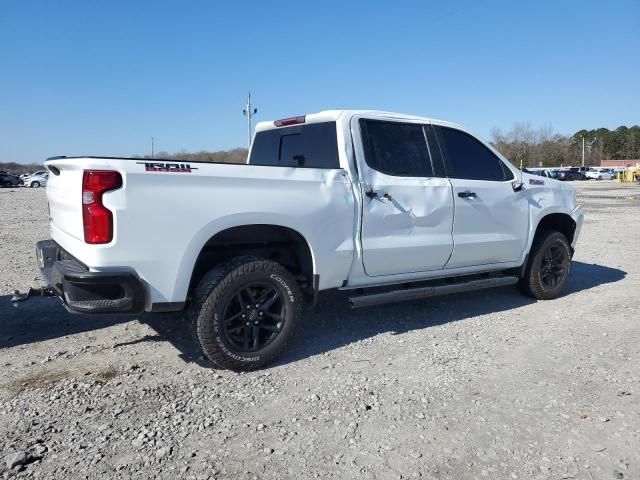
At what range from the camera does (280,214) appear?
3902mm

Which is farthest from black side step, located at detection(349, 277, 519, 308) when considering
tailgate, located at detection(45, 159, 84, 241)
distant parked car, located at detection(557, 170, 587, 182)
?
distant parked car, located at detection(557, 170, 587, 182)

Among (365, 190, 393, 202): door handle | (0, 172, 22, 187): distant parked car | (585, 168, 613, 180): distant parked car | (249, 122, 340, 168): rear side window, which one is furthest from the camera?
(585, 168, 613, 180): distant parked car

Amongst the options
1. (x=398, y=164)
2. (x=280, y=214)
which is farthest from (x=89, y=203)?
(x=398, y=164)

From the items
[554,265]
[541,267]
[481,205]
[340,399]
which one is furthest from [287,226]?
[554,265]

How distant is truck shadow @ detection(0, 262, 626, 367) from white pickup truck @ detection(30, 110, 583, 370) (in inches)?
14.8

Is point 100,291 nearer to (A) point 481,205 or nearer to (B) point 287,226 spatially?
(B) point 287,226

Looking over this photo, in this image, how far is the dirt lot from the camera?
2764 mm

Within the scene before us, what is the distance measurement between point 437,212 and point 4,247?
26.8ft

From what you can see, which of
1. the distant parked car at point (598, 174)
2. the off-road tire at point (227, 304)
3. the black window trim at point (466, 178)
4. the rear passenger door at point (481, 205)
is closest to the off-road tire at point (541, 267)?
the rear passenger door at point (481, 205)

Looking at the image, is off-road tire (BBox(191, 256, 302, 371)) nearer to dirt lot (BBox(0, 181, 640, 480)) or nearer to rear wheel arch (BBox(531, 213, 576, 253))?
dirt lot (BBox(0, 181, 640, 480))

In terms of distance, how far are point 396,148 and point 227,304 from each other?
215cm

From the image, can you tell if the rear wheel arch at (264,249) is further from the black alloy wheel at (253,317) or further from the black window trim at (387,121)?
the black window trim at (387,121)

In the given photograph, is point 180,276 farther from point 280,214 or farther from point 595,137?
point 595,137

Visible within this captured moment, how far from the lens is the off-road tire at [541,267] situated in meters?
5.98
